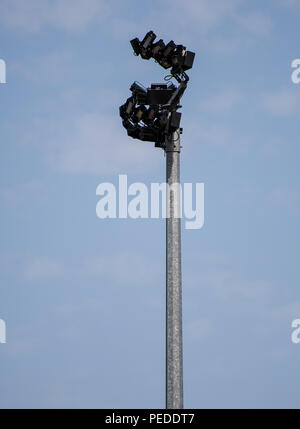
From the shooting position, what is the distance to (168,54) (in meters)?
23.5

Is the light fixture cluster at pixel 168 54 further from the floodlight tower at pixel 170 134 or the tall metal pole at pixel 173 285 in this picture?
the tall metal pole at pixel 173 285

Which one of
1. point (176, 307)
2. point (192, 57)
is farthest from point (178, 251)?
point (192, 57)

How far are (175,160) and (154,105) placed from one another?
5.23 feet

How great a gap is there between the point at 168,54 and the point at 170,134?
201 cm

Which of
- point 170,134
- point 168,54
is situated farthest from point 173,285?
point 168,54

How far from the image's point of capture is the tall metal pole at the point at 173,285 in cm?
2125

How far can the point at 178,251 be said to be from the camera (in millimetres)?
22016

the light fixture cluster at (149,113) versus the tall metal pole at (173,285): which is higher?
the light fixture cluster at (149,113)

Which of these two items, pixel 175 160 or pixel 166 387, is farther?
pixel 175 160

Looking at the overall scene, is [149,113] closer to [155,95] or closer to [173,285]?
[155,95]

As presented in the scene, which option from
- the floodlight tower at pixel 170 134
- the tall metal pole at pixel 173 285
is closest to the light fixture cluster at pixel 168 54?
the floodlight tower at pixel 170 134
